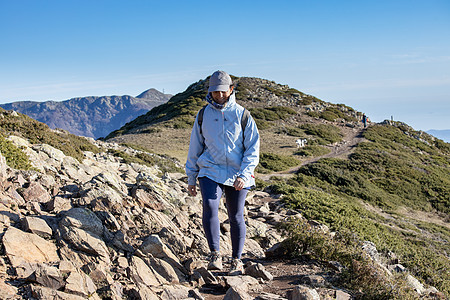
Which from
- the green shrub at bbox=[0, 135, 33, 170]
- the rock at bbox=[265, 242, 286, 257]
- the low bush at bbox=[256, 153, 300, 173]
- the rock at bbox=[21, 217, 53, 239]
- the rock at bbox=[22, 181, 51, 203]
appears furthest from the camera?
the low bush at bbox=[256, 153, 300, 173]

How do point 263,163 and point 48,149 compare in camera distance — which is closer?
point 48,149

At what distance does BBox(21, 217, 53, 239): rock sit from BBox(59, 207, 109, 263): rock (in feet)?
0.50

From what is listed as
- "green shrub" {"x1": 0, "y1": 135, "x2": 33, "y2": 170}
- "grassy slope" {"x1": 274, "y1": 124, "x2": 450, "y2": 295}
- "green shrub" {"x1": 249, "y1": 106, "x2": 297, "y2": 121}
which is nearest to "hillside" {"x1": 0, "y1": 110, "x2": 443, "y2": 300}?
"green shrub" {"x1": 0, "y1": 135, "x2": 33, "y2": 170}

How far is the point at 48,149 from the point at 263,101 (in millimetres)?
46164

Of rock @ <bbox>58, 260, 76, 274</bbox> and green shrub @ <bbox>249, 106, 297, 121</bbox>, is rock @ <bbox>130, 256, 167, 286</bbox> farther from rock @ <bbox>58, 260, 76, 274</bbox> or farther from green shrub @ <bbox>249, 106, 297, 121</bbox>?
green shrub @ <bbox>249, 106, 297, 121</bbox>

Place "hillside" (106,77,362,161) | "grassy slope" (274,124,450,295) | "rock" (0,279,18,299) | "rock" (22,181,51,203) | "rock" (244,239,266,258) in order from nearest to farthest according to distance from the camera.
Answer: "rock" (0,279,18,299) → "rock" (22,181,51,203) → "rock" (244,239,266,258) → "grassy slope" (274,124,450,295) → "hillside" (106,77,362,161)

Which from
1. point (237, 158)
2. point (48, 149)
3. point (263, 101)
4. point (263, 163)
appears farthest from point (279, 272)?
point (263, 101)

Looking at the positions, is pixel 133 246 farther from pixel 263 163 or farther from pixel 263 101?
pixel 263 101

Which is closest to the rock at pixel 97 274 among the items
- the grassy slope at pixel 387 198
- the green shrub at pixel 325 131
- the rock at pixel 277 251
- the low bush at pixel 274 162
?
the rock at pixel 277 251

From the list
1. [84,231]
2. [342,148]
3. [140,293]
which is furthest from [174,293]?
[342,148]

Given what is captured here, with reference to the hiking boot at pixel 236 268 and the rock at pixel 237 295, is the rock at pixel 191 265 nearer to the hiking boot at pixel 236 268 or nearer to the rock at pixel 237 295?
the hiking boot at pixel 236 268

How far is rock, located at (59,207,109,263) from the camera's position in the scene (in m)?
4.30

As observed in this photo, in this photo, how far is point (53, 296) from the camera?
3.14 meters

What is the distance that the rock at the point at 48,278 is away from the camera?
3.29 meters
